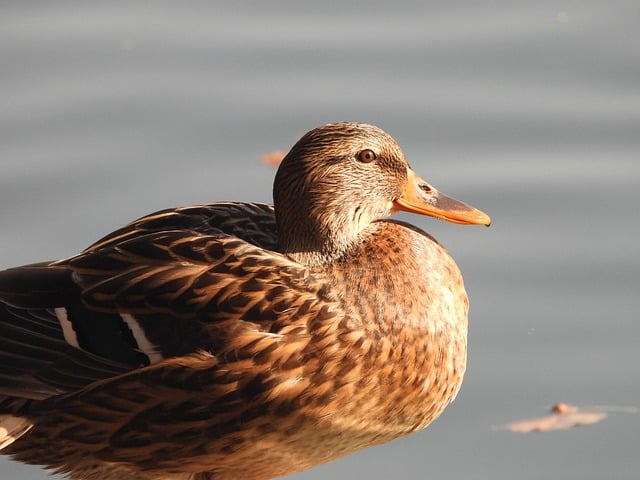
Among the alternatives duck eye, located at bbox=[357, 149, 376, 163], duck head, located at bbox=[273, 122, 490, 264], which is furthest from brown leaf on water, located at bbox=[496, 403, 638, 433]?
duck eye, located at bbox=[357, 149, 376, 163]

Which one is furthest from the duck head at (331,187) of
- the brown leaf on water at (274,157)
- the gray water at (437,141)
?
the brown leaf on water at (274,157)

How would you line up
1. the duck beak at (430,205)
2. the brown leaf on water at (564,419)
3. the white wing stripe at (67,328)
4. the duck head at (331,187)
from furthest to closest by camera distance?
the brown leaf on water at (564,419)
the duck beak at (430,205)
the duck head at (331,187)
the white wing stripe at (67,328)

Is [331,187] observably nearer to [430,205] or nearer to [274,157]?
[430,205]

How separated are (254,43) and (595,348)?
303 centimetres

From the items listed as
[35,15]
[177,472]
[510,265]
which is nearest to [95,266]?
[177,472]

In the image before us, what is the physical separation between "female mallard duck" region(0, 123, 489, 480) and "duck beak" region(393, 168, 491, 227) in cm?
17

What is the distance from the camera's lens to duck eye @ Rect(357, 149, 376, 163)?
585cm

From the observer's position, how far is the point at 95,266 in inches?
224

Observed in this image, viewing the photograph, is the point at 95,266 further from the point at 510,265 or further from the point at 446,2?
the point at 446,2

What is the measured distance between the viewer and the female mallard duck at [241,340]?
18.1ft

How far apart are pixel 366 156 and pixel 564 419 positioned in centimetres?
140

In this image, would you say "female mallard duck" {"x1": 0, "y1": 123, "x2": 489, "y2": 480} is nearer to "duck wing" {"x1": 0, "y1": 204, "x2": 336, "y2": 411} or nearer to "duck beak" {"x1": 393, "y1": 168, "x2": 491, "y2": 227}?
"duck wing" {"x1": 0, "y1": 204, "x2": 336, "y2": 411}

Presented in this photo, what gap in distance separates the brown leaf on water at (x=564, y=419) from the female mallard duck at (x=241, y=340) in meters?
0.48

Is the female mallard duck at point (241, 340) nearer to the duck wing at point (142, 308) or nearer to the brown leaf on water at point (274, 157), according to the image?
the duck wing at point (142, 308)
